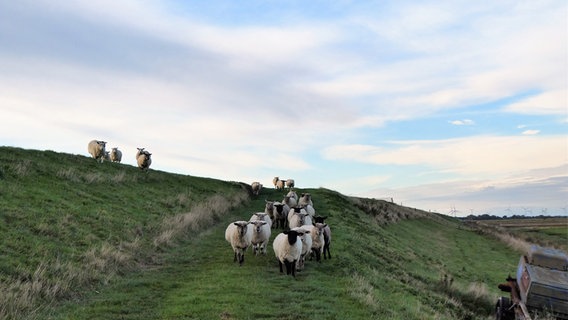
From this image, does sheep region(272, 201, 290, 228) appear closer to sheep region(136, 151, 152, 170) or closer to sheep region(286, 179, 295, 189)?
sheep region(136, 151, 152, 170)

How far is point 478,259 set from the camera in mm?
40344

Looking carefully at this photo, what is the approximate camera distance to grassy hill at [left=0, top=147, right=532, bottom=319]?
464 inches

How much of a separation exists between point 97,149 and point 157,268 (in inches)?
1132

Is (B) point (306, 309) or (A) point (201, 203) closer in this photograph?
(B) point (306, 309)

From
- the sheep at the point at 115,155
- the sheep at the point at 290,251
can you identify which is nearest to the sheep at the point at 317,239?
the sheep at the point at 290,251

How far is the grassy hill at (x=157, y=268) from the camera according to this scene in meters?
11.8

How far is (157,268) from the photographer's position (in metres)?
16.8

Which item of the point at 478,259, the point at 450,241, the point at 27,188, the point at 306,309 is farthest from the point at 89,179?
the point at 450,241

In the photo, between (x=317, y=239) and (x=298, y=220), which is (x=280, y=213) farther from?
(x=317, y=239)

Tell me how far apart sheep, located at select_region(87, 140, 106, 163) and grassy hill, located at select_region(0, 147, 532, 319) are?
8.03 metres

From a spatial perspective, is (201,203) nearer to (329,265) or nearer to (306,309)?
(329,265)

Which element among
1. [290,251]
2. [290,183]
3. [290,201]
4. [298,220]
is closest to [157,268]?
[290,251]

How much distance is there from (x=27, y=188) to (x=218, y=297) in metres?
13.8

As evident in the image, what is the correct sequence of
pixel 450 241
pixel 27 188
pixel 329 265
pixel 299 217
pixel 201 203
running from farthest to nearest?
pixel 450 241
pixel 201 203
pixel 299 217
pixel 27 188
pixel 329 265
